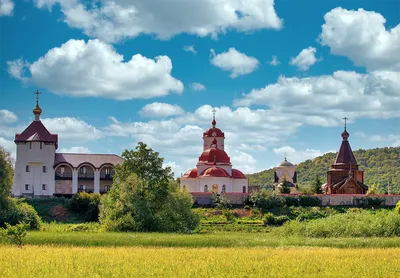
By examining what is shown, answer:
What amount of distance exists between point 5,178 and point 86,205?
55.3ft

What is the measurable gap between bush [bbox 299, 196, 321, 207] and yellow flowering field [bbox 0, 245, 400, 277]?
45.3 m

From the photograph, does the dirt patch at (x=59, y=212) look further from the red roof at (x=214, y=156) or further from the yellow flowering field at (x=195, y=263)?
the yellow flowering field at (x=195, y=263)

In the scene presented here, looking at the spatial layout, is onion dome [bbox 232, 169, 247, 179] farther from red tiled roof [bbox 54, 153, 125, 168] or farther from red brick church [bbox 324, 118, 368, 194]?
red tiled roof [bbox 54, 153, 125, 168]

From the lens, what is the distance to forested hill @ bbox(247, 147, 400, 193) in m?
149

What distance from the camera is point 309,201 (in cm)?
7825

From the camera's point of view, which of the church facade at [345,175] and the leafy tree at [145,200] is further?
the church facade at [345,175]

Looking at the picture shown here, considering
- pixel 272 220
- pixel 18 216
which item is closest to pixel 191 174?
pixel 272 220

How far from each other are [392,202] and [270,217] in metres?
18.9

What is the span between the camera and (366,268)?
2612cm

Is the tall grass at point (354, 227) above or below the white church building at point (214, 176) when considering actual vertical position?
below

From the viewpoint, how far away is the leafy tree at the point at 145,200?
169ft

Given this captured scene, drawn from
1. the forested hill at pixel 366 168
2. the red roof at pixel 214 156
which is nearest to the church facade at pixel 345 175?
the red roof at pixel 214 156

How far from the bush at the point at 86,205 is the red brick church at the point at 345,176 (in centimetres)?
3106

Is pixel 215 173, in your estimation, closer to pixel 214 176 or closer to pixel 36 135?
pixel 214 176
